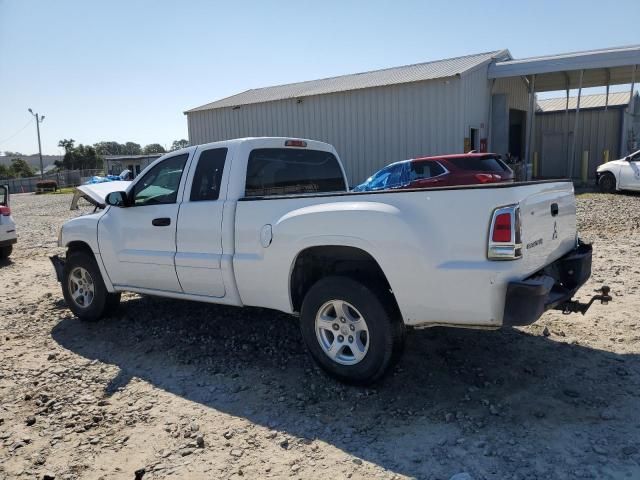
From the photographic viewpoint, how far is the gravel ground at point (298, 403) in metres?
3.06

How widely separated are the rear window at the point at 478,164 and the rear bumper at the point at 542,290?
841 centimetres

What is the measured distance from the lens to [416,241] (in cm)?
336

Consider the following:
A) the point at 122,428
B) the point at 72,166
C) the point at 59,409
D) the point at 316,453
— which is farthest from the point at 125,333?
the point at 72,166

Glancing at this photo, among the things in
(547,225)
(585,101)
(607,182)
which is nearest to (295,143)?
(547,225)

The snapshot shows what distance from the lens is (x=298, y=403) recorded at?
12.5ft

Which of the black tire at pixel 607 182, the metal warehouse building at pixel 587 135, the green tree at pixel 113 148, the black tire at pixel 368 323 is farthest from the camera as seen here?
the green tree at pixel 113 148

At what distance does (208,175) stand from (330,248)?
1586mm

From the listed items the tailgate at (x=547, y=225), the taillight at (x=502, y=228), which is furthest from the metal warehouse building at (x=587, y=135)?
the taillight at (x=502, y=228)

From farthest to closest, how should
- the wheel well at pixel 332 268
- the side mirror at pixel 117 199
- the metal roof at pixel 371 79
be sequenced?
the metal roof at pixel 371 79 < the side mirror at pixel 117 199 < the wheel well at pixel 332 268

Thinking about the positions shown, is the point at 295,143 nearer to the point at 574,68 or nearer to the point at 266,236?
the point at 266,236

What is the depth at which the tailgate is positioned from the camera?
10.9ft

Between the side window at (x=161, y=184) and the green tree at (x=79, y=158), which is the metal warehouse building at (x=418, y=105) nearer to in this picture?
the side window at (x=161, y=184)

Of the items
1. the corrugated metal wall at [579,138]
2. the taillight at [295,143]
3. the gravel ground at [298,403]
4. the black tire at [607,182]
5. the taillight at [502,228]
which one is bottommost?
the gravel ground at [298,403]

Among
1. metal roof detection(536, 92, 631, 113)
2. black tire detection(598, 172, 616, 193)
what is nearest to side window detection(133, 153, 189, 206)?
black tire detection(598, 172, 616, 193)
